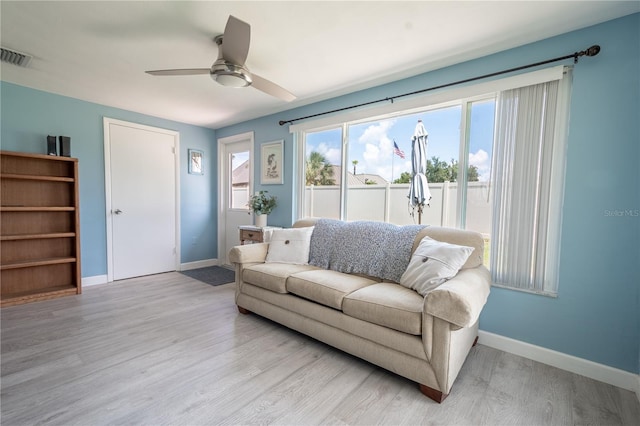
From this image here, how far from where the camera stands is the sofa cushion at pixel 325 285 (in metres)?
2.09

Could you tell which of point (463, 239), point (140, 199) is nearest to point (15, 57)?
point (140, 199)

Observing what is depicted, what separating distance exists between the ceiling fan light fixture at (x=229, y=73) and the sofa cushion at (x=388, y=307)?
178 centimetres

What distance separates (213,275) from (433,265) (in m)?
3.41

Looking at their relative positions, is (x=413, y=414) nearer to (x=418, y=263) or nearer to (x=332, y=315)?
(x=332, y=315)

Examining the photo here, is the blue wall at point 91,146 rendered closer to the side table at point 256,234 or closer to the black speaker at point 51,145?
the black speaker at point 51,145

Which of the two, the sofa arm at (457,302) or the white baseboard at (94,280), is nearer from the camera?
the sofa arm at (457,302)

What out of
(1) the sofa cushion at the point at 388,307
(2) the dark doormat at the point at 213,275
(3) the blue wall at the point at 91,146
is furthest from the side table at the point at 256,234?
(1) the sofa cushion at the point at 388,307

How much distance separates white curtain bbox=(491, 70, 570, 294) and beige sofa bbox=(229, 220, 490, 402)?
0.26 meters

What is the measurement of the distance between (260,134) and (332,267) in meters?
2.47

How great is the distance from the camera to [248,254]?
9.41ft

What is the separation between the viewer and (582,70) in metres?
1.94

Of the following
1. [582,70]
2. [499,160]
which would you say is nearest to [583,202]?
[499,160]

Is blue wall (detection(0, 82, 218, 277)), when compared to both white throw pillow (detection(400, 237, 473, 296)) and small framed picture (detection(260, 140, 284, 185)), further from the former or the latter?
white throw pillow (detection(400, 237, 473, 296))

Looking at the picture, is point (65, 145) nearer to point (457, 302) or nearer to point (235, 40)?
point (235, 40)
